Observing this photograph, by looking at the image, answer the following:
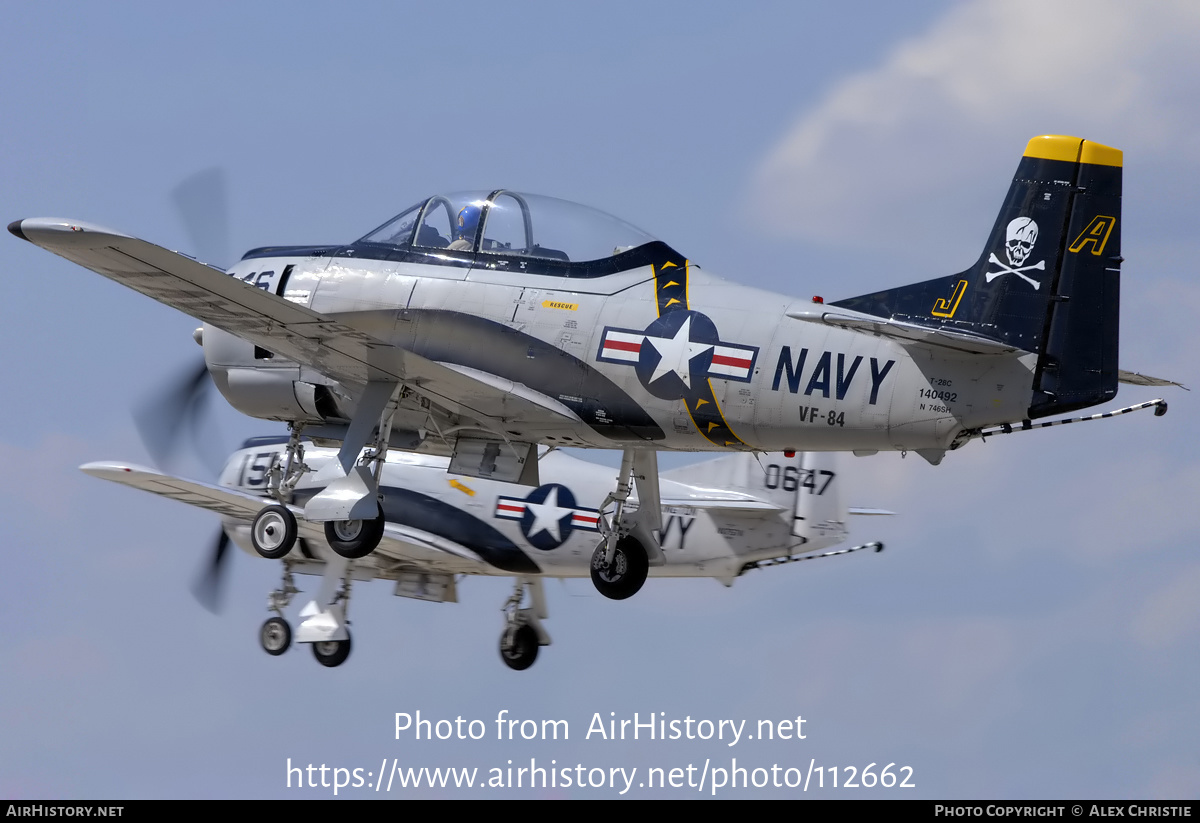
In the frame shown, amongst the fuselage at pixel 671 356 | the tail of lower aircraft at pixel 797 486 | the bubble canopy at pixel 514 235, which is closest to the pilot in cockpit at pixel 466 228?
the bubble canopy at pixel 514 235

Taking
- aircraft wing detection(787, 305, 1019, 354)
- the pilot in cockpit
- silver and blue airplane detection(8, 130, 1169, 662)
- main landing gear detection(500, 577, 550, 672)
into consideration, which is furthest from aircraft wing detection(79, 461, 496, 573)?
aircraft wing detection(787, 305, 1019, 354)

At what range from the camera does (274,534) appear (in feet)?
51.3

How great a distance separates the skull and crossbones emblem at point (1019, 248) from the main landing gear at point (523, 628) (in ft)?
41.8

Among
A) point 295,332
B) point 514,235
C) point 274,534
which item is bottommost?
point 274,534

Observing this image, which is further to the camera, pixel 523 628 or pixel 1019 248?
pixel 523 628

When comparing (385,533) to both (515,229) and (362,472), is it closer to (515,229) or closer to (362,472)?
(362,472)

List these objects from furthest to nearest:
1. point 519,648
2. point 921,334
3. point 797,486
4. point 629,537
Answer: point 519,648
point 797,486
point 629,537
point 921,334

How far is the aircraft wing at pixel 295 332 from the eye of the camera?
44.1ft

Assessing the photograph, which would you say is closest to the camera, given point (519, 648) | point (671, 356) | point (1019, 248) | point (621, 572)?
point (1019, 248)

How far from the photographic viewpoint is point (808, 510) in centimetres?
2278

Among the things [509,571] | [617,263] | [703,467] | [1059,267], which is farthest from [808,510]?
[1059,267]

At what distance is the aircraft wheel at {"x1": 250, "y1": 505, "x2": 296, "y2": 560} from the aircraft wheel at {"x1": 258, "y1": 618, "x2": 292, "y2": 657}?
8.48 metres

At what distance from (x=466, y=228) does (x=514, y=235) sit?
554 mm

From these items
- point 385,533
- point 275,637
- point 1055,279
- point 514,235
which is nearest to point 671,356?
point 514,235
